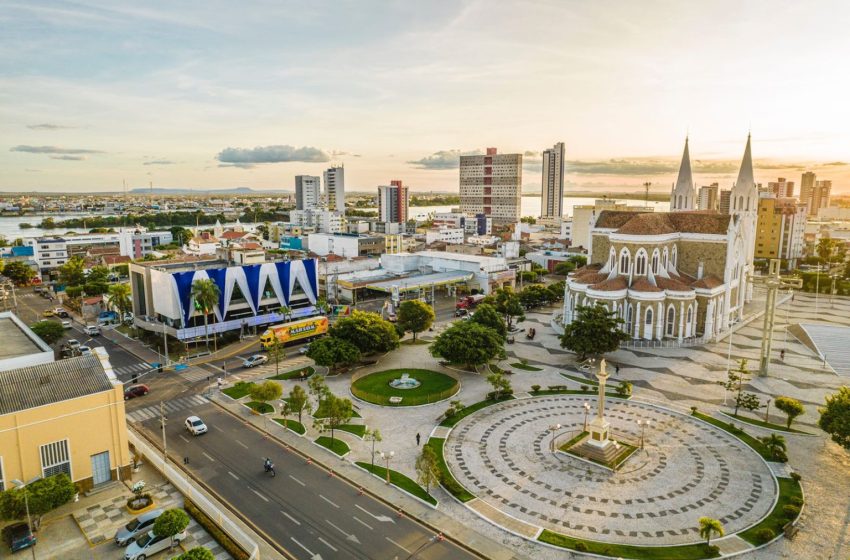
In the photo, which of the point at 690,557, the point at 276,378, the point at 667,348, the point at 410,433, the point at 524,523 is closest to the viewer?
the point at 690,557

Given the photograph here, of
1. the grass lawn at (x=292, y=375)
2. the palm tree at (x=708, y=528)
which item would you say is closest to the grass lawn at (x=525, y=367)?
the grass lawn at (x=292, y=375)

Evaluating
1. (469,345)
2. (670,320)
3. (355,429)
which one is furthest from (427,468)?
(670,320)

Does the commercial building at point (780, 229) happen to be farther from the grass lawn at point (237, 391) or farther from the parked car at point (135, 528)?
the parked car at point (135, 528)

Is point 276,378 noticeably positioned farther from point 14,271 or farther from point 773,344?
point 14,271

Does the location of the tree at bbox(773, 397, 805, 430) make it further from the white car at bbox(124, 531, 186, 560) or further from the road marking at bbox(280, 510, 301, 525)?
the white car at bbox(124, 531, 186, 560)

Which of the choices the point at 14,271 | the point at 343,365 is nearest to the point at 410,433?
the point at 343,365

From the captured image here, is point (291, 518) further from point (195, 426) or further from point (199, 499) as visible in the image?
point (195, 426)
